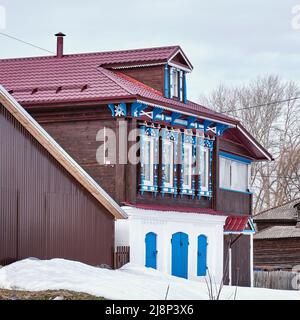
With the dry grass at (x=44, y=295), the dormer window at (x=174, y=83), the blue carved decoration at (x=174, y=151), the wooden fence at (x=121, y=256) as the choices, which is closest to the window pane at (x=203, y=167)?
the blue carved decoration at (x=174, y=151)

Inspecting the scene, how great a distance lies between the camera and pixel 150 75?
1531 inches

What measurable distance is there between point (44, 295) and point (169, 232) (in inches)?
527

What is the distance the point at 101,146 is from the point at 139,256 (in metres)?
3.81

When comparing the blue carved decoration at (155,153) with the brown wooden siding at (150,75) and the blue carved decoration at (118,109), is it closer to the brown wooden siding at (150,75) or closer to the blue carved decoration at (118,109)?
the blue carved decoration at (118,109)

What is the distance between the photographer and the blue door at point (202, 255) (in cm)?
3916

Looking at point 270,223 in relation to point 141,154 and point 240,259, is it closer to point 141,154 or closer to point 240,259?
point 240,259

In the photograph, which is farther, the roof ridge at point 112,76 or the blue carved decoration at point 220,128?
the blue carved decoration at point 220,128

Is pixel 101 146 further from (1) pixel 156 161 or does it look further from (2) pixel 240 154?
(2) pixel 240 154

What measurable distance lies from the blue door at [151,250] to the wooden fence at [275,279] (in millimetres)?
12237

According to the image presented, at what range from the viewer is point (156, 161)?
36.3 meters

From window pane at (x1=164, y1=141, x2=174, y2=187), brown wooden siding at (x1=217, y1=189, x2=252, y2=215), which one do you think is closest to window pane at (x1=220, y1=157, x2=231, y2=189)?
brown wooden siding at (x1=217, y1=189, x2=252, y2=215)

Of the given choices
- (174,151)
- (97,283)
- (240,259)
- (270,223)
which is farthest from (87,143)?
(270,223)

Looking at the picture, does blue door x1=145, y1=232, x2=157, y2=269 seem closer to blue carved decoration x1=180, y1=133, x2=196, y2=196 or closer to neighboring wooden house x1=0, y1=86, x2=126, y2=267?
blue carved decoration x1=180, y1=133, x2=196, y2=196
